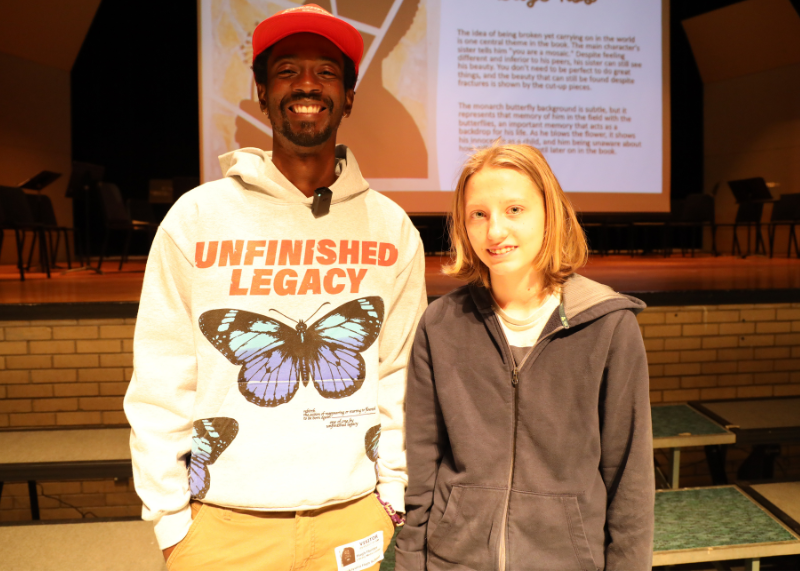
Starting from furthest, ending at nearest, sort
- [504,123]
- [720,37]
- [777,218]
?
1. [720,37]
2. [777,218]
3. [504,123]

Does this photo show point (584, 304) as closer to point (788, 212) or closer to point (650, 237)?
point (788, 212)

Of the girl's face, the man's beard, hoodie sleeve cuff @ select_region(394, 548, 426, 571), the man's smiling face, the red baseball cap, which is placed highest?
the red baseball cap

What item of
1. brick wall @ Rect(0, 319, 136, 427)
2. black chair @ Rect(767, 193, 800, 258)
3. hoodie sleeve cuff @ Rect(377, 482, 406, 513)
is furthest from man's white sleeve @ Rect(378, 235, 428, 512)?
black chair @ Rect(767, 193, 800, 258)

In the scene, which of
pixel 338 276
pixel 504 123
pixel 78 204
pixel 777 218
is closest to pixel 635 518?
pixel 338 276

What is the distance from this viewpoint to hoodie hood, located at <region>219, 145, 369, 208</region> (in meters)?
1.23

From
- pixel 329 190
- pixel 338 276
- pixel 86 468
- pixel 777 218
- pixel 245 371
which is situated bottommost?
pixel 86 468

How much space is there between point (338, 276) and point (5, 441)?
193 centimetres

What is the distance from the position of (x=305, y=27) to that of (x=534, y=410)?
0.89 metres

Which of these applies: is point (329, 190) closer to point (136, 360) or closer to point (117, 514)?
point (136, 360)

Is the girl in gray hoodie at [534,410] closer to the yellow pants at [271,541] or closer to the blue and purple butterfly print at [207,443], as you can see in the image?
the yellow pants at [271,541]

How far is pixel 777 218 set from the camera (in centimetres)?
811

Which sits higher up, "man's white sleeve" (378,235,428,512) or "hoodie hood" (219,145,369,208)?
"hoodie hood" (219,145,369,208)

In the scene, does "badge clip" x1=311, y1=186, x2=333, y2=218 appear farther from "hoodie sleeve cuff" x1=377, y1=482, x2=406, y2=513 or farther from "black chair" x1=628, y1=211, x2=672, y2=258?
"black chair" x1=628, y1=211, x2=672, y2=258

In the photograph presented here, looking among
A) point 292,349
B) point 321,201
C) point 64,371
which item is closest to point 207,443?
point 292,349
